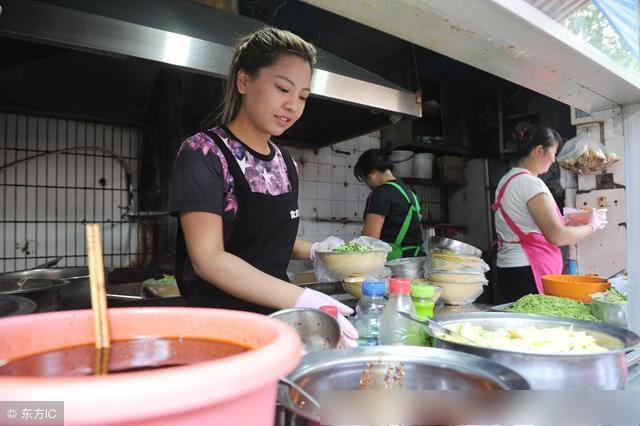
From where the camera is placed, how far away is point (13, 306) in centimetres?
115

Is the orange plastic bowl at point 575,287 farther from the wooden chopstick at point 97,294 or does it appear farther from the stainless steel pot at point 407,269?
the wooden chopstick at point 97,294

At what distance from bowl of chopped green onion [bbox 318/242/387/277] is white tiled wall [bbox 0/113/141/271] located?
2758mm

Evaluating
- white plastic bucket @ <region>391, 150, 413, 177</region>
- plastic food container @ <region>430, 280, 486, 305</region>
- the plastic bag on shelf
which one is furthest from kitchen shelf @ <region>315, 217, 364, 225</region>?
plastic food container @ <region>430, 280, 486, 305</region>

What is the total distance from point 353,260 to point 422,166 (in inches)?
168

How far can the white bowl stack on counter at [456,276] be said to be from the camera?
1.56 m

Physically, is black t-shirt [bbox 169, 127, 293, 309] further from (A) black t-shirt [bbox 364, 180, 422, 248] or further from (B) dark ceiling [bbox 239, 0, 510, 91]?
(B) dark ceiling [bbox 239, 0, 510, 91]

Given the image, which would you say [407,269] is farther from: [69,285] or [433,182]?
[433,182]

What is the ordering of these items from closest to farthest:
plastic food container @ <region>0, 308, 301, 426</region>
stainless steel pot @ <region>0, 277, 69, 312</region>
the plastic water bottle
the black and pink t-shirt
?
plastic food container @ <region>0, 308, 301, 426</region>
the plastic water bottle
the black and pink t-shirt
stainless steel pot @ <region>0, 277, 69, 312</region>

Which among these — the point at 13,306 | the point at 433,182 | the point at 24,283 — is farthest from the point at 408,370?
the point at 433,182

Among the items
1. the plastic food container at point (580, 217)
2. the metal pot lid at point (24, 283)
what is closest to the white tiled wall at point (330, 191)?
the plastic food container at point (580, 217)

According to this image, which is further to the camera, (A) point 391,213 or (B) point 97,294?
(A) point 391,213

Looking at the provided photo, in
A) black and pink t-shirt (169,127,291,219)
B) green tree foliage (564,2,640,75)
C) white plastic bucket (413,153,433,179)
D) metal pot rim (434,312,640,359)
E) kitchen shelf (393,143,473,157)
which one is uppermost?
kitchen shelf (393,143,473,157)

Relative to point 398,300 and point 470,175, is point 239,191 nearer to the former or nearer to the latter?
point 398,300

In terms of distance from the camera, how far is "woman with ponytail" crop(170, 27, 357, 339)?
1133 mm
